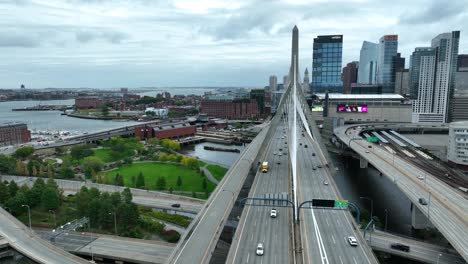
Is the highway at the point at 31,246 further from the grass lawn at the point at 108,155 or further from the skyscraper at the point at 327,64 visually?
the skyscraper at the point at 327,64

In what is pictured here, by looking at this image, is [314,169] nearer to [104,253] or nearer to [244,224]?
[244,224]

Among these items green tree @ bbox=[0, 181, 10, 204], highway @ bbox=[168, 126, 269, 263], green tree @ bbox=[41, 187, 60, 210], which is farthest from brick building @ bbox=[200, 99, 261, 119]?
green tree @ bbox=[0, 181, 10, 204]

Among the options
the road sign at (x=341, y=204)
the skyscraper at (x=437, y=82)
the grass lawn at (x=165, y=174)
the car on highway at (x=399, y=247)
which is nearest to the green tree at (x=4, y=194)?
the grass lawn at (x=165, y=174)

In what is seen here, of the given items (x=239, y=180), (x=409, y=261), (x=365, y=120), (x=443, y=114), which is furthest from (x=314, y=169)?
(x=443, y=114)

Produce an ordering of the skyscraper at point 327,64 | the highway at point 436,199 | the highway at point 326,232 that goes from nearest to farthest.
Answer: the highway at point 326,232
the highway at point 436,199
the skyscraper at point 327,64

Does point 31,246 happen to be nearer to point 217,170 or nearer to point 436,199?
point 217,170

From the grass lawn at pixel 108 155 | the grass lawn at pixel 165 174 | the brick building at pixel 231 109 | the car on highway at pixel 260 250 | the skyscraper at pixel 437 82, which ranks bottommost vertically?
the grass lawn at pixel 165 174
